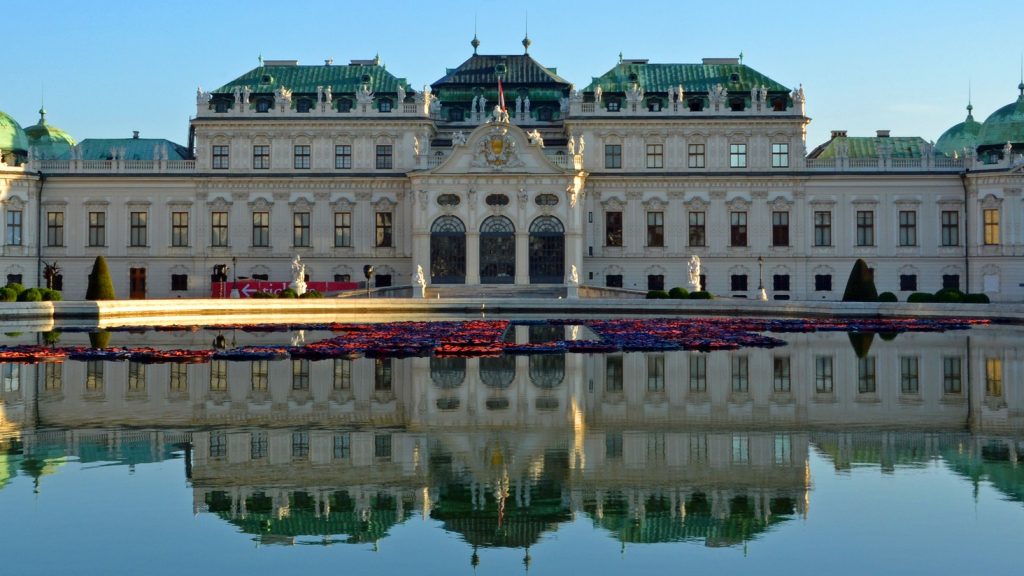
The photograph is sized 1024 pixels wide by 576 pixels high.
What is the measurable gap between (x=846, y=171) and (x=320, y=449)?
61.7m

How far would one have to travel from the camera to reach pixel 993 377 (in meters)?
26.3

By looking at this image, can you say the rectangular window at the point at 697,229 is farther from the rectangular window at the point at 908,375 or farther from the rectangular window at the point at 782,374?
the rectangular window at the point at 782,374

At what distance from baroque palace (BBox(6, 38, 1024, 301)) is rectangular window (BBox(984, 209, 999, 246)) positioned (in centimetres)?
18

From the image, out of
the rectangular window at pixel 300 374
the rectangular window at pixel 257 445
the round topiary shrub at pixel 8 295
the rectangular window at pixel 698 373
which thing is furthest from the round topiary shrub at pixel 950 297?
the rectangular window at pixel 257 445

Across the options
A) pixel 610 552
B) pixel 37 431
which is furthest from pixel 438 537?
pixel 37 431

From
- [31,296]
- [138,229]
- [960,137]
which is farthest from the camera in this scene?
[960,137]

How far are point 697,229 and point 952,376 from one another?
1876 inches

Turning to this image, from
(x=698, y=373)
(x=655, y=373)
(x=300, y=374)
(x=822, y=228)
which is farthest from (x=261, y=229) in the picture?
(x=698, y=373)

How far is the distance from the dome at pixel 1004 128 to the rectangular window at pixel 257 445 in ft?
212

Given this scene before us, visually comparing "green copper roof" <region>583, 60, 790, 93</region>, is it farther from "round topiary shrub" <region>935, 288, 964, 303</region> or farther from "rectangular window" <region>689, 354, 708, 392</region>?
"rectangular window" <region>689, 354, 708, 392</region>

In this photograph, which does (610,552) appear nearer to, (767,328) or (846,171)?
(767,328)

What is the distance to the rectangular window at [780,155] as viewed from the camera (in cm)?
7350

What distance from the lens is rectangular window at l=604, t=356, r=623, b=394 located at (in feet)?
78.0

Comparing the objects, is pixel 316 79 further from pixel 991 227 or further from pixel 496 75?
pixel 991 227
